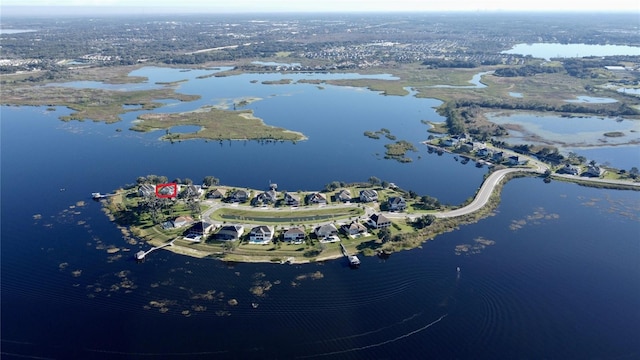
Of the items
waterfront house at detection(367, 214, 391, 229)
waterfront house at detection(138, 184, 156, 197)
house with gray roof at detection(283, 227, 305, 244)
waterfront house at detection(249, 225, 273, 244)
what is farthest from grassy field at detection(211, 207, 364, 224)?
waterfront house at detection(138, 184, 156, 197)

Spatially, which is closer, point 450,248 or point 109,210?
point 450,248

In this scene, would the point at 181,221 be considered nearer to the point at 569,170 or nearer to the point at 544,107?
the point at 569,170

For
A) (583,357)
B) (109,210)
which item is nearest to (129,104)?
(109,210)

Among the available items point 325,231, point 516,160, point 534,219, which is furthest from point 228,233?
point 516,160

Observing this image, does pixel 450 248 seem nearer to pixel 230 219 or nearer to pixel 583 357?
pixel 583 357

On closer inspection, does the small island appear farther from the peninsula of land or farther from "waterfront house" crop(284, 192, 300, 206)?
"waterfront house" crop(284, 192, 300, 206)

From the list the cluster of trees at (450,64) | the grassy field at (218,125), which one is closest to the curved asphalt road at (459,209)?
the grassy field at (218,125)

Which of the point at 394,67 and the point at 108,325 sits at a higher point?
the point at 394,67

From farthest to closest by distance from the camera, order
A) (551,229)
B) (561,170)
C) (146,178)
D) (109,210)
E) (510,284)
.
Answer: (561,170)
(146,178)
(109,210)
(551,229)
(510,284)
